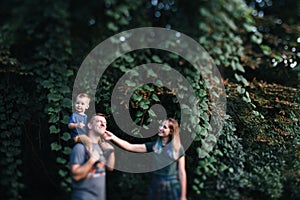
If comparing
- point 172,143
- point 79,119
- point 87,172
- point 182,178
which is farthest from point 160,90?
point 87,172

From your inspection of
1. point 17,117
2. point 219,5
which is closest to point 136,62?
point 219,5

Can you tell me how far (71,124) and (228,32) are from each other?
64.2 inches

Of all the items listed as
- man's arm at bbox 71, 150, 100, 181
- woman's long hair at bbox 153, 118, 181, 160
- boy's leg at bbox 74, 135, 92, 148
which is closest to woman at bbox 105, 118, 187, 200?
woman's long hair at bbox 153, 118, 181, 160

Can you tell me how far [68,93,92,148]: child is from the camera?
12.1ft

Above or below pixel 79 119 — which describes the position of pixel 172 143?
below

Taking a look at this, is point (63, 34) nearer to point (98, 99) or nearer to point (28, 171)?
point (98, 99)

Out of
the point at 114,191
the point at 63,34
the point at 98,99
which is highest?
the point at 63,34

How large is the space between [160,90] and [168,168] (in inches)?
33.7

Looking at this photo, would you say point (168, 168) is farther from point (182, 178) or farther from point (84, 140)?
point (84, 140)

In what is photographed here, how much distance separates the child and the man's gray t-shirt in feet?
1.12

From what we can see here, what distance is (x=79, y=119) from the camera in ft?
12.4

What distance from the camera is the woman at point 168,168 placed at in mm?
3309

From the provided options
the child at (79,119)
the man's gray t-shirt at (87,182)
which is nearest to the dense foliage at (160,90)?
the child at (79,119)

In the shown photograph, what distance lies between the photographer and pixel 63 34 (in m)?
3.11
